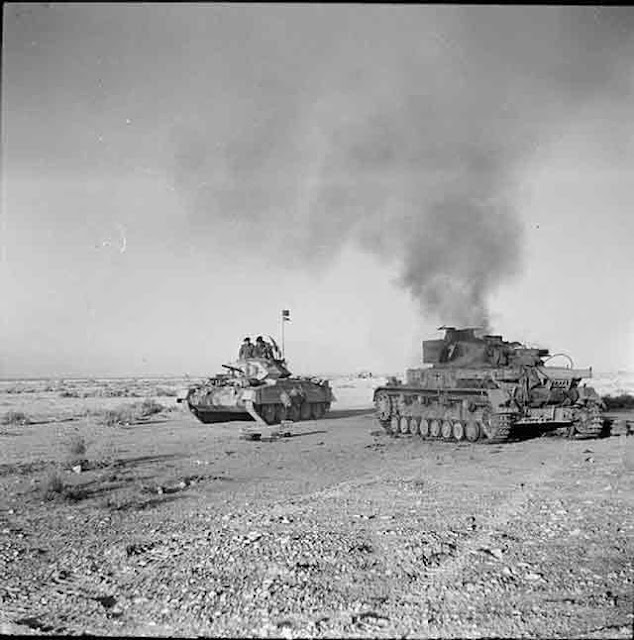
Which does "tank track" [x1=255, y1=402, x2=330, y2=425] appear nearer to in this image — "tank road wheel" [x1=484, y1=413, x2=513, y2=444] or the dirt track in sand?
"tank road wheel" [x1=484, y1=413, x2=513, y2=444]

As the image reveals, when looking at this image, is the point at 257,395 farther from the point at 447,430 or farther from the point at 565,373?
the point at 565,373

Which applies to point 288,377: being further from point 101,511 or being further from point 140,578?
point 140,578

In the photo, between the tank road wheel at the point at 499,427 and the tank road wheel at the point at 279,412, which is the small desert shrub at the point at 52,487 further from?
the tank road wheel at the point at 279,412

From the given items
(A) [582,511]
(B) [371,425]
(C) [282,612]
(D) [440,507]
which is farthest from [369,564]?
(B) [371,425]

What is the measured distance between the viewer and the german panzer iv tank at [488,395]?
1656 centimetres

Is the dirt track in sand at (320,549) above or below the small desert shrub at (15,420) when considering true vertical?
above

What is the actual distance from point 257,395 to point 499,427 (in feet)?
27.1

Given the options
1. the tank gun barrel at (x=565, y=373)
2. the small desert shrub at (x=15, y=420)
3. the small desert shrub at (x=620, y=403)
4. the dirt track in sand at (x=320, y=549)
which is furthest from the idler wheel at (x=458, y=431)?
the small desert shrub at (x=620, y=403)

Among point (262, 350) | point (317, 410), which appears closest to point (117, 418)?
point (262, 350)

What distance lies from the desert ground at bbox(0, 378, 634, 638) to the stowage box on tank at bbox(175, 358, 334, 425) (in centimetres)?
883

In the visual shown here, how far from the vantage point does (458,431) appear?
56.4ft

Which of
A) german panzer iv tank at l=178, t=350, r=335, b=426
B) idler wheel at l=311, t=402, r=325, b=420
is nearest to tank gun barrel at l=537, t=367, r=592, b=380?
german panzer iv tank at l=178, t=350, r=335, b=426

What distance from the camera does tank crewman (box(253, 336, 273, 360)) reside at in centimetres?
2488

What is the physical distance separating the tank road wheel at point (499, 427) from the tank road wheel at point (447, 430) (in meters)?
1.24
